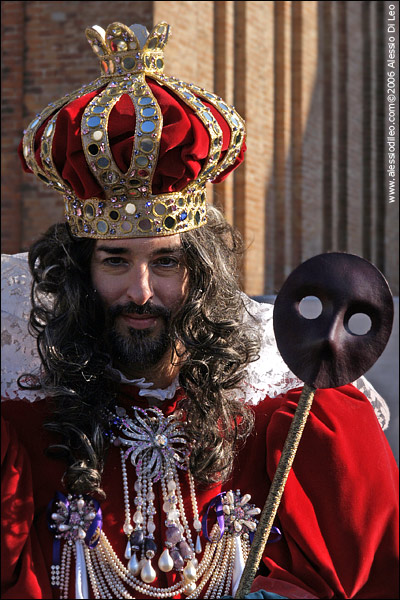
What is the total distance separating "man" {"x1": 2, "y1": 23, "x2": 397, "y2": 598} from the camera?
2.37m

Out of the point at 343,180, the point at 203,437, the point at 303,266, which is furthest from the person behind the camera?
the point at 343,180

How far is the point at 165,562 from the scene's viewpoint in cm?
238

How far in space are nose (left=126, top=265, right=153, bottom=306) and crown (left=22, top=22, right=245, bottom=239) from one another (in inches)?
4.1

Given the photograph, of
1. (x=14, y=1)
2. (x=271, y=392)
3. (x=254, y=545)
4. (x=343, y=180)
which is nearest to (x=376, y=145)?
(x=343, y=180)

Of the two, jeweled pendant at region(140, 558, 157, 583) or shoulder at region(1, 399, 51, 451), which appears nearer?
jeweled pendant at region(140, 558, 157, 583)

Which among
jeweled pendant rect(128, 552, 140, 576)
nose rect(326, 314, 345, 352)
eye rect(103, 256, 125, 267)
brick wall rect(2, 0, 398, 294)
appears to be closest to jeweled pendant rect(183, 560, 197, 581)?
jeweled pendant rect(128, 552, 140, 576)

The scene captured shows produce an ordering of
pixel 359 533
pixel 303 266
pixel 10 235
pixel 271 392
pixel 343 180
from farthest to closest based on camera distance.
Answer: pixel 343 180 < pixel 10 235 < pixel 271 392 < pixel 359 533 < pixel 303 266

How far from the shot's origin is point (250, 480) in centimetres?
258

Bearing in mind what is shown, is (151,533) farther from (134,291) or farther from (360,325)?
(360,325)

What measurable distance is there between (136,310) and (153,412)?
0.30 meters

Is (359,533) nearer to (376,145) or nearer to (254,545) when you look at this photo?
(254,545)

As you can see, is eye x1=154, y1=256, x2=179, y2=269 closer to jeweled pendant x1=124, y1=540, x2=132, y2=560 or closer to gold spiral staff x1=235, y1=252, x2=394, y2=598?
gold spiral staff x1=235, y1=252, x2=394, y2=598

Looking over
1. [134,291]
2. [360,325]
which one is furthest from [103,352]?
[360,325]

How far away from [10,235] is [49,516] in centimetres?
457
